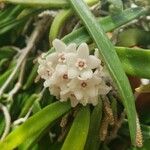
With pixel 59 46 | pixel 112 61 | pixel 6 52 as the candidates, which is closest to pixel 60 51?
pixel 59 46

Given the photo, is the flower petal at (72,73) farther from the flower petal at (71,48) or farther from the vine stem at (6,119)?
the vine stem at (6,119)

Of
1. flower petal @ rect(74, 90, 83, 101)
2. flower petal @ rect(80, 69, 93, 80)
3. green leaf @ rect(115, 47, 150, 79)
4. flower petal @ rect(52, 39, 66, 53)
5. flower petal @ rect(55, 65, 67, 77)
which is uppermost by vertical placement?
flower petal @ rect(52, 39, 66, 53)

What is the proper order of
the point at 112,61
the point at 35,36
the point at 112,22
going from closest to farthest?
the point at 112,61, the point at 112,22, the point at 35,36

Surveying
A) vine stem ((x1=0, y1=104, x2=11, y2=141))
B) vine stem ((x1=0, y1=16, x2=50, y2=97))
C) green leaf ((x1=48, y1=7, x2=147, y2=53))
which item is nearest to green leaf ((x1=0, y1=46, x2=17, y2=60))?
vine stem ((x1=0, y1=16, x2=50, y2=97))

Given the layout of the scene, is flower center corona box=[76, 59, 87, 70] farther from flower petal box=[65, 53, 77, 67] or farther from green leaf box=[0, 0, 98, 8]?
green leaf box=[0, 0, 98, 8]

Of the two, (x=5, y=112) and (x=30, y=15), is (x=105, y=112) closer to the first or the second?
(x=5, y=112)

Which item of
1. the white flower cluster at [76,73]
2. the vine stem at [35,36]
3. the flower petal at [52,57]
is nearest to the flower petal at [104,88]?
the white flower cluster at [76,73]

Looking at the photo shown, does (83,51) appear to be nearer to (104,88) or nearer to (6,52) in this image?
(104,88)

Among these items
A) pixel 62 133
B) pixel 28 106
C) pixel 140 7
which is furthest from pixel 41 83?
pixel 140 7
